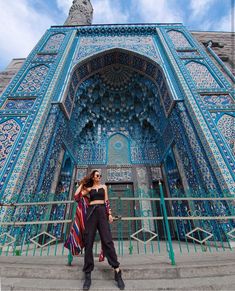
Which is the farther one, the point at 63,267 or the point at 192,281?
the point at 63,267

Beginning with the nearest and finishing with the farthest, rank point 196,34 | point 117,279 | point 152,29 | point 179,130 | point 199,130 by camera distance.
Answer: point 117,279, point 199,130, point 179,130, point 152,29, point 196,34

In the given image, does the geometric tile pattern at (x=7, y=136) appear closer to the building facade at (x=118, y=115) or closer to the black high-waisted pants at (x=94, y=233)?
the building facade at (x=118, y=115)

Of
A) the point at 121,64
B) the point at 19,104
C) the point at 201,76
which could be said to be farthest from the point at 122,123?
the point at 19,104

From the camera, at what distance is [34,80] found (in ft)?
16.3

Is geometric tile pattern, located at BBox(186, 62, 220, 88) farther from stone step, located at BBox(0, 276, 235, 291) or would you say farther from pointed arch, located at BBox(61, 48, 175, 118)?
stone step, located at BBox(0, 276, 235, 291)

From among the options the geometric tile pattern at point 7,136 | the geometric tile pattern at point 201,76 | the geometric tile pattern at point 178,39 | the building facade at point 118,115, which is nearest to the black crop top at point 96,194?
the building facade at point 118,115

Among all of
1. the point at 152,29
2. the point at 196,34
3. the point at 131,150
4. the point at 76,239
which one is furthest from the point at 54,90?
the point at 196,34

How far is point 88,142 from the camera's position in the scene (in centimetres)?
641

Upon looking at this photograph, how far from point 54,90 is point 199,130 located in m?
3.80

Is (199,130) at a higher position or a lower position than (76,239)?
higher

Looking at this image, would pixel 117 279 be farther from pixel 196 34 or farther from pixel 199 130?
pixel 196 34

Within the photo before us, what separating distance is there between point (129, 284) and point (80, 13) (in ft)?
44.6

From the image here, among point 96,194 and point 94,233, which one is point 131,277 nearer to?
point 94,233

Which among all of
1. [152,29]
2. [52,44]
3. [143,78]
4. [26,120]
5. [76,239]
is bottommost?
[76,239]
